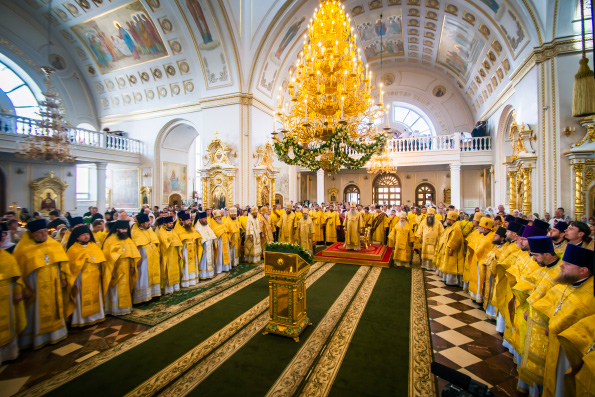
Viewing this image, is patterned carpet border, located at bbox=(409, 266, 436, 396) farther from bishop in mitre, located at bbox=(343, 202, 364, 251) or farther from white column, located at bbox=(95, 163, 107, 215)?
white column, located at bbox=(95, 163, 107, 215)

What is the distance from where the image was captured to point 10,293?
11.3 ft

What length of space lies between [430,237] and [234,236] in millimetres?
5672

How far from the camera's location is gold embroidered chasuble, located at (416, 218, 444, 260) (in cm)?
776

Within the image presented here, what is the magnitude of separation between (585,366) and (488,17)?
573 inches

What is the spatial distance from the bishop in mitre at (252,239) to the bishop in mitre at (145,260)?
3282 millimetres

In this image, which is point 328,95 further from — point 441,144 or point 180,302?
point 441,144

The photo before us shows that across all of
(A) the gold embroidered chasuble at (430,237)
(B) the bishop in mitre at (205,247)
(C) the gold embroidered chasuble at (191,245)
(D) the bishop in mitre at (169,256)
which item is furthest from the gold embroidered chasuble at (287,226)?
(D) the bishop in mitre at (169,256)

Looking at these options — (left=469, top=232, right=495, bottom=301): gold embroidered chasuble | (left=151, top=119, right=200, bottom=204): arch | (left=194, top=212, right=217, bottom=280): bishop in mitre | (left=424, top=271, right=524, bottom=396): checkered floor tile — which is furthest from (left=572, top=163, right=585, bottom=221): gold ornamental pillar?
(left=151, top=119, right=200, bottom=204): arch

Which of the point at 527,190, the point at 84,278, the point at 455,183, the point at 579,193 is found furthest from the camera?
the point at 455,183

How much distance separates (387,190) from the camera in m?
21.1

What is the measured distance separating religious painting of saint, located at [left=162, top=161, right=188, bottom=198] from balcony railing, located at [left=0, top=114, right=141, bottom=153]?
6.98 ft

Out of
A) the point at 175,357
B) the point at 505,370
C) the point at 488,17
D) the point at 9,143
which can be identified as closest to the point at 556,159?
the point at 488,17

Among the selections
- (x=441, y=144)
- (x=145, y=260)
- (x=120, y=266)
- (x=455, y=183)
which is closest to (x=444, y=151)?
(x=441, y=144)

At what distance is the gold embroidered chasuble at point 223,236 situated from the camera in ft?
24.3
